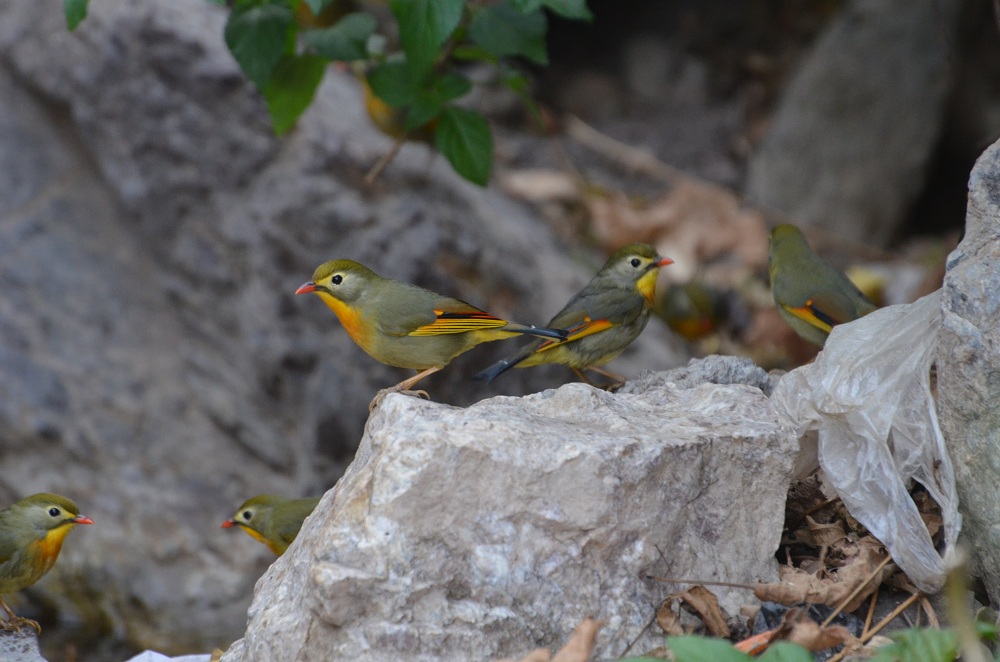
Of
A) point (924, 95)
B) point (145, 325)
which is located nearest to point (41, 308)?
point (145, 325)

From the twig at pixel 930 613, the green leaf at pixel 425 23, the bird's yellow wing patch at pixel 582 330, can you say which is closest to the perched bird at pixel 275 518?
the bird's yellow wing patch at pixel 582 330

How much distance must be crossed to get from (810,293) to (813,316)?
0.12 m

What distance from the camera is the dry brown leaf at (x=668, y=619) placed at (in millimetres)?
3158

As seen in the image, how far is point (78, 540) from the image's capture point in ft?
22.1

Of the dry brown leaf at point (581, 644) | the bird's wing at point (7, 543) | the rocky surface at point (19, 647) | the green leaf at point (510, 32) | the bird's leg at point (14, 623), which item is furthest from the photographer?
the bird's wing at point (7, 543)

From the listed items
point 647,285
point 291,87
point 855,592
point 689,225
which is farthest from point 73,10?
point 689,225

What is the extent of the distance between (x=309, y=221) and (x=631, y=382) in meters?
2.78

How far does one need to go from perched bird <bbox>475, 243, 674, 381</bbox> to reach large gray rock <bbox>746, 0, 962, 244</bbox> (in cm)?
460

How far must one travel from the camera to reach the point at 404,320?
4.93 m

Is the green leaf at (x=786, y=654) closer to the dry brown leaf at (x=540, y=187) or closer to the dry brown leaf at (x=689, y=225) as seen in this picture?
the dry brown leaf at (x=689, y=225)

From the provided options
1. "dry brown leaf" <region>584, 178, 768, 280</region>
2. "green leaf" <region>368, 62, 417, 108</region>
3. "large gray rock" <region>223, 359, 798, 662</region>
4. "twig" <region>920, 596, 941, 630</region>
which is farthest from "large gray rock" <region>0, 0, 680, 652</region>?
"twig" <region>920, 596, 941, 630</region>

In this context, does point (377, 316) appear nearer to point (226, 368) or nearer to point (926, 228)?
point (226, 368)

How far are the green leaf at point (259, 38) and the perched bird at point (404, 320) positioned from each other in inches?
38.2

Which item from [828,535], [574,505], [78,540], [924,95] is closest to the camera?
[574,505]
